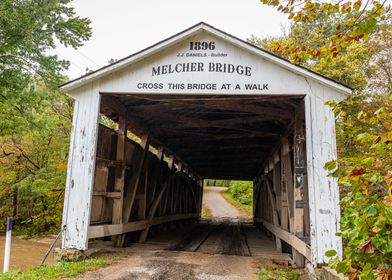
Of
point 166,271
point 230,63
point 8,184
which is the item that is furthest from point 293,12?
point 8,184

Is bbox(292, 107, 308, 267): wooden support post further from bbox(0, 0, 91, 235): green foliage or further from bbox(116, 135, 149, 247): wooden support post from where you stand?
bbox(0, 0, 91, 235): green foliage

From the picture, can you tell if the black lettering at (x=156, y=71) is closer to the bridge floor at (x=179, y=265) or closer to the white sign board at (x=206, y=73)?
the white sign board at (x=206, y=73)

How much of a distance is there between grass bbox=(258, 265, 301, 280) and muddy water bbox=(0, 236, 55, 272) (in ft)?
21.9

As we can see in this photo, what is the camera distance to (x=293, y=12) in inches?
146

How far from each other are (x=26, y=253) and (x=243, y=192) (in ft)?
101

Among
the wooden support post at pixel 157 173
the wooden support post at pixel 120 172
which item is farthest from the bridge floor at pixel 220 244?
the wooden support post at pixel 120 172

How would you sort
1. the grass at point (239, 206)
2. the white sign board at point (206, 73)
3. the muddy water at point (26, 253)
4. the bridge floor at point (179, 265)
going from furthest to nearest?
the grass at point (239, 206), the muddy water at point (26, 253), the white sign board at point (206, 73), the bridge floor at point (179, 265)

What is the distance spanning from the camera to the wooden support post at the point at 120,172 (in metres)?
6.80

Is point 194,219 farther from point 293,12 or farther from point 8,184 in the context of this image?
point 293,12

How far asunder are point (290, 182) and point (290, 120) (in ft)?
5.16

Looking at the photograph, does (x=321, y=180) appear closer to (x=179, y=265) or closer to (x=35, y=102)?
(x=179, y=265)

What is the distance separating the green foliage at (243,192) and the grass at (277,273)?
32721 millimetres

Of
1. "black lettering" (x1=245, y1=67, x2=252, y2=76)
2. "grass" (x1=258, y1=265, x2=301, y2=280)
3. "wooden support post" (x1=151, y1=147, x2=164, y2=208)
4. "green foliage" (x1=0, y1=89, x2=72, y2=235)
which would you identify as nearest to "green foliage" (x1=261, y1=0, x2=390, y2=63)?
"black lettering" (x1=245, y1=67, x2=252, y2=76)

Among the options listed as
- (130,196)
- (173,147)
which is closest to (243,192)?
(173,147)
